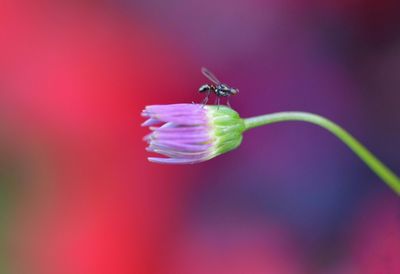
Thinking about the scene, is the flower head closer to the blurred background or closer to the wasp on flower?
the wasp on flower

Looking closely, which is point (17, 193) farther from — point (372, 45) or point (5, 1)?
point (372, 45)

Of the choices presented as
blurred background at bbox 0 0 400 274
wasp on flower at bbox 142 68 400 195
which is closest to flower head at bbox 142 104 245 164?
wasp on flower at bbox 142 68 400 195

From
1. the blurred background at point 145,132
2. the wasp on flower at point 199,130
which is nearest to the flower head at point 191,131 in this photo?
the wasp on flower at point 199,130

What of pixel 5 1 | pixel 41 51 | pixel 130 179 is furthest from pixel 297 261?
pixel 5 1

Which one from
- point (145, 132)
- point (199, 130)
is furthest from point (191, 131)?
point (145, 132)

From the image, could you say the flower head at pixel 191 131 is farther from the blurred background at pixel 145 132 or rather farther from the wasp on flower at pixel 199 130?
the blurred background at pixel 145 132
